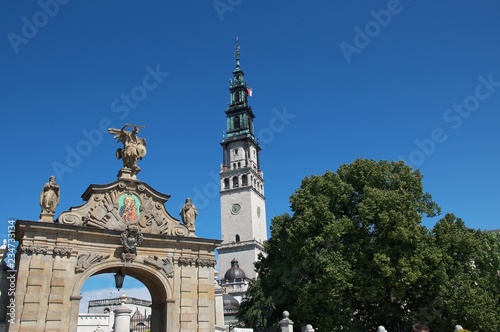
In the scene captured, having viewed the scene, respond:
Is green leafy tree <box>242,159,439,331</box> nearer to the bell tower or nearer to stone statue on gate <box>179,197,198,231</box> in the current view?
stone statue on gate <box>179,197,198,231</box>

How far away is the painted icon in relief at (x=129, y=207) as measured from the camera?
22.3m

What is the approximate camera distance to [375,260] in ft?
79.0

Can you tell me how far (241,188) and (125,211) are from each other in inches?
2228

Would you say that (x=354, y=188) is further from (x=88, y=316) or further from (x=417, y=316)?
(x=88, y=316)

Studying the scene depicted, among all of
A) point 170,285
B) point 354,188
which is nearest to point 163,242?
point 170,285

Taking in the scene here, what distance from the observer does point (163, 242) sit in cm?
2278

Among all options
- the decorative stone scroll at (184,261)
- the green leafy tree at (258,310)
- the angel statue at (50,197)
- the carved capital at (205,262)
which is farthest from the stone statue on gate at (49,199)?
the green leafy tree at (258,310)

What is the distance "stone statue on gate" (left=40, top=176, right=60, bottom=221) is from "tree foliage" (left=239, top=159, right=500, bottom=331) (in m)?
13.2

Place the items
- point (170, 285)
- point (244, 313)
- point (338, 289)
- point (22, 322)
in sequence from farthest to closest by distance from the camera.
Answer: point (244, 313)
point (338, 289)
point (170, 285)
point (22, 322)

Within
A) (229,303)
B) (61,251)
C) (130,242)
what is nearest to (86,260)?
(61,251)

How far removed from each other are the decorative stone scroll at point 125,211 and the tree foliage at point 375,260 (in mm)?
7459

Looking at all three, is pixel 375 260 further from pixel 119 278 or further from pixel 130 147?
pixel 130 147

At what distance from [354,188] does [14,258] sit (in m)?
19.1

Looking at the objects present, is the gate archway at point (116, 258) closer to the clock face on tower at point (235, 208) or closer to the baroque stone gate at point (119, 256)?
the baroque stone gate at point (119, 256)
